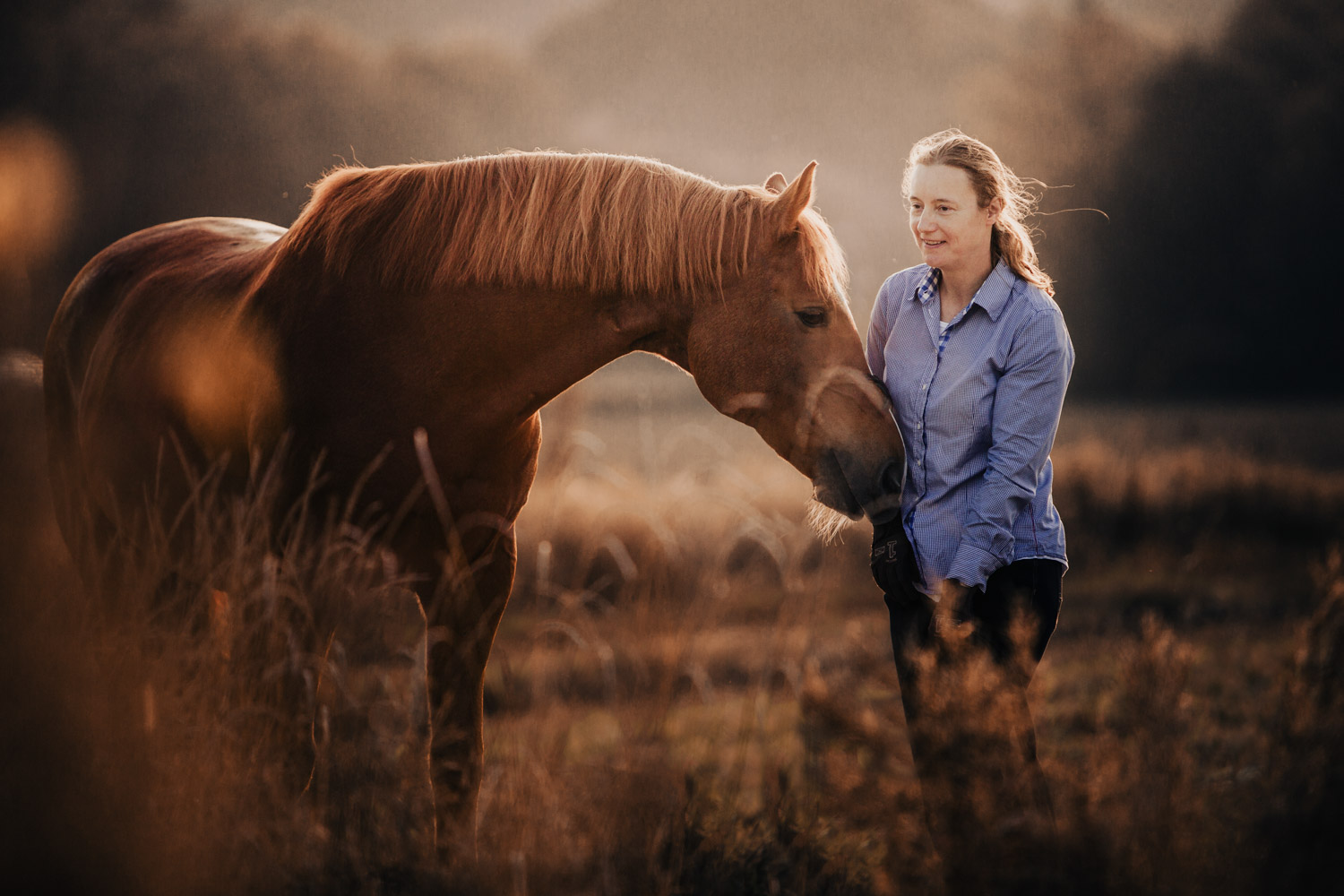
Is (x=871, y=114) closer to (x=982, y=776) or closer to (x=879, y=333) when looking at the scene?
(x=879, y=333)

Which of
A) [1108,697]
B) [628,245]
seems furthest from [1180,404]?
[628,245]

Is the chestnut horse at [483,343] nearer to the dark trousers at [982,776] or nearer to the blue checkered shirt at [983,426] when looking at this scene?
the blue checkered shirt at [983,426]

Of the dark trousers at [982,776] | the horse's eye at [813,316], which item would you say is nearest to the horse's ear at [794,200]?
the horse's eye at [813,316]

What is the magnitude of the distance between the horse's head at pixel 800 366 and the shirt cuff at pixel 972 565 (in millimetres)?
199

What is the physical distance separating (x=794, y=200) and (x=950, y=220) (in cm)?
42

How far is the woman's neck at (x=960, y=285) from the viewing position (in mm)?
2344

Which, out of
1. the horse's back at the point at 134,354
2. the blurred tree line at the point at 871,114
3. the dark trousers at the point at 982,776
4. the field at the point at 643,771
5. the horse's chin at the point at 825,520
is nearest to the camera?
the dark trousers at the point at 982,776

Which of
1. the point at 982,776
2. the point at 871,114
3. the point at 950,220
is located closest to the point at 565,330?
the point at 950,220

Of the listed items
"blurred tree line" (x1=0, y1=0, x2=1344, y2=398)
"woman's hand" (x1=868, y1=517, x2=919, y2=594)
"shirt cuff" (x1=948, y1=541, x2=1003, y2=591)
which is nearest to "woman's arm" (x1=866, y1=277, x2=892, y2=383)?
"woman's hand" (x1=868, y1=517, x2=919, y2=594)

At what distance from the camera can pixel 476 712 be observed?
2797 mm

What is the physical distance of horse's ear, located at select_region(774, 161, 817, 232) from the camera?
2262 mm

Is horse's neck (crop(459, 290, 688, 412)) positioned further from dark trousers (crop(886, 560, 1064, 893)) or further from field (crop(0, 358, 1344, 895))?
dark trousers (crop(886, 560, 1064, 893))

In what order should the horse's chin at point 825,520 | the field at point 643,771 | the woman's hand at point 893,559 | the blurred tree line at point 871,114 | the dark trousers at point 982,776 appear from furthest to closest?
the blurred tree line at point 871,114, the horse's chin at point 825,520, the woman's hand at point 893,559, the field at point 643,771, the dark trousers at point 982,776

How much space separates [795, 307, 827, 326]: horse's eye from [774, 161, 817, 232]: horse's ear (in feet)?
0.74
